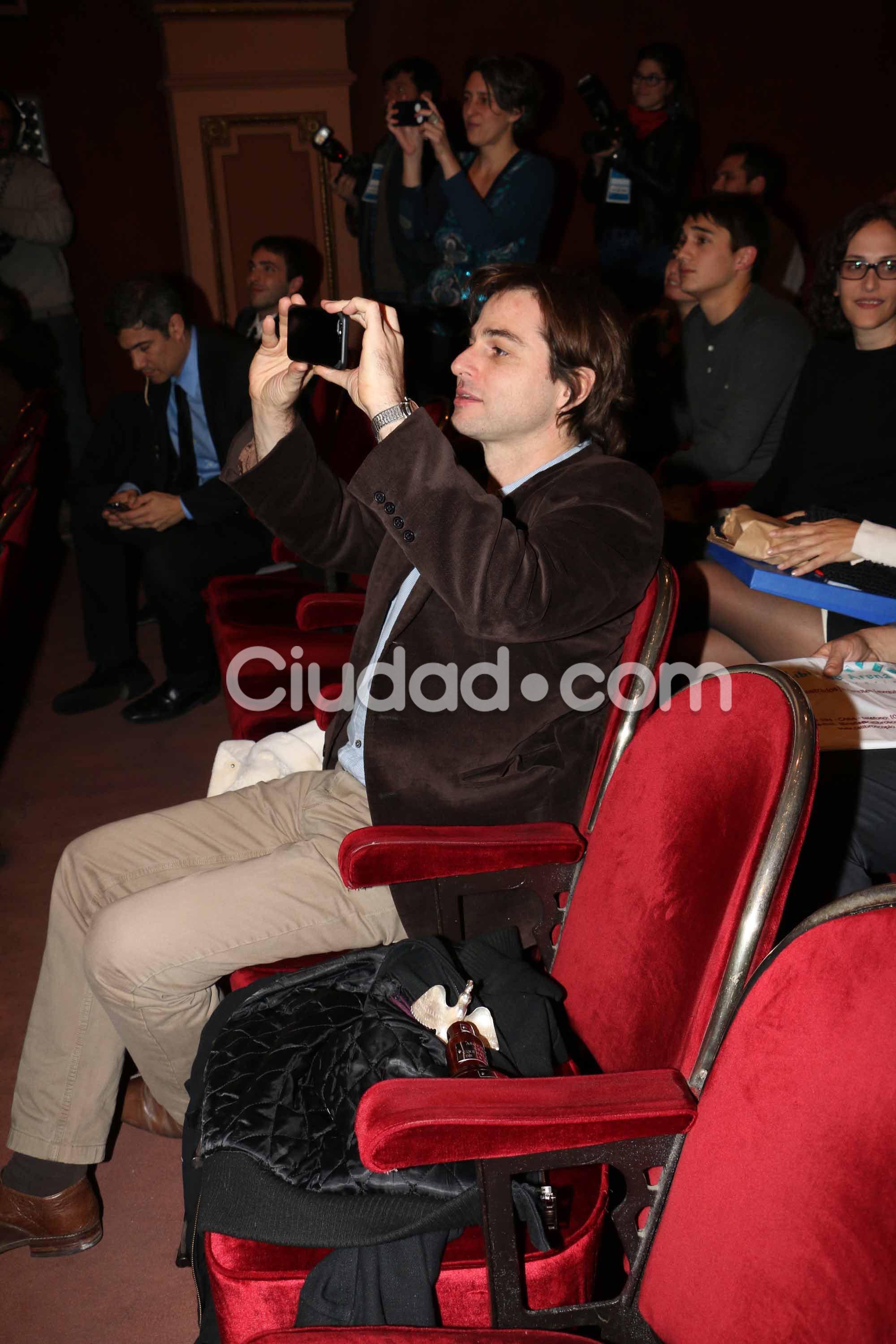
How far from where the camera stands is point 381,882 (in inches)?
→ 47.8

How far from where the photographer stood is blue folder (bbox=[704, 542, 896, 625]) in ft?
5.97

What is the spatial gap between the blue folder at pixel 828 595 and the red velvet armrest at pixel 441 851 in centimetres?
85

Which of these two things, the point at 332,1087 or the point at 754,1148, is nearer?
the point at 754,1148

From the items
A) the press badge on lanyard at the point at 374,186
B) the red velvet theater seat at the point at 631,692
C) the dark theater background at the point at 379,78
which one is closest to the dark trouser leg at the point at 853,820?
the red velvet theater seat at the point at 631,692

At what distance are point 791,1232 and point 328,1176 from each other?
0.45m

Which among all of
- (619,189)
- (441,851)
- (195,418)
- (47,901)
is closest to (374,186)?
(619,189)

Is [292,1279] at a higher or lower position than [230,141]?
lower

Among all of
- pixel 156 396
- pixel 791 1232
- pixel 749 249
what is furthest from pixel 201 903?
pixel 749 249

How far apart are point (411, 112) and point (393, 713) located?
241 centimetres

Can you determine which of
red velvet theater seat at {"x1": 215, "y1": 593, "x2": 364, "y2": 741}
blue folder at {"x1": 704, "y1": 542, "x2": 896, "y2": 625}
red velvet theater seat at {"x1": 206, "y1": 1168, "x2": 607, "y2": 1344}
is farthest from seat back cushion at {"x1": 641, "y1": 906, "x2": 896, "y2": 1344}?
red velvet theater seat at {"x1": 215, "y1": 593, "x2": 364, "y2": 741}

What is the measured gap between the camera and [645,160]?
351 cm

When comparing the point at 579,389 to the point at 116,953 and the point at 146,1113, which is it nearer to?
the point at 116,953

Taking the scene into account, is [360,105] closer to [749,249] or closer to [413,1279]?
[749,249]

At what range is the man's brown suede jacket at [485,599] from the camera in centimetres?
115
